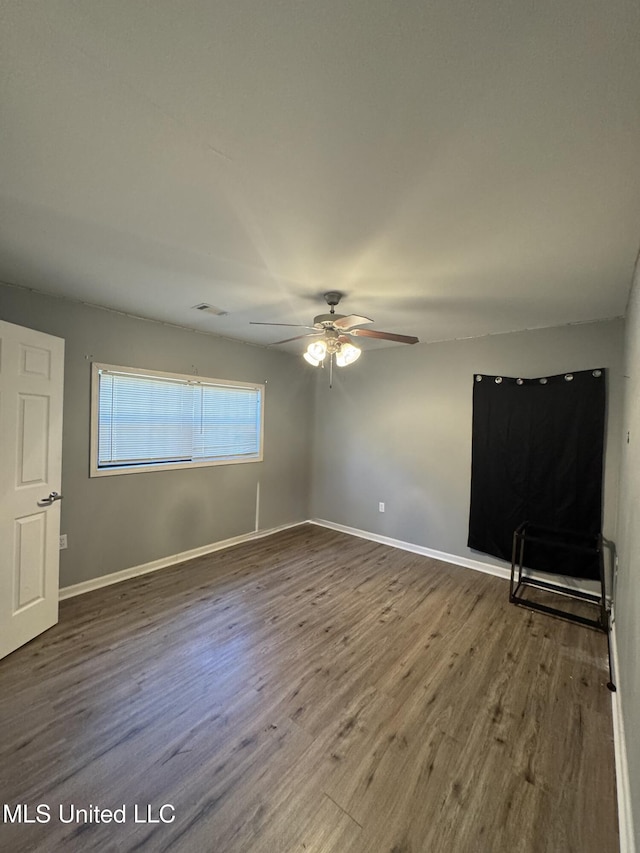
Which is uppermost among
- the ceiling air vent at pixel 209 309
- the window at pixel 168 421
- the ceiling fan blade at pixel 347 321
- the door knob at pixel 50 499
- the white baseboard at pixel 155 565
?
the ceiling air vent at pixel 209 309

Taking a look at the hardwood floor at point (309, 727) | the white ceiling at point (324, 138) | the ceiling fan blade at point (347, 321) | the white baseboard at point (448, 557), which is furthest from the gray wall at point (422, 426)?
the ceiling fan blade at point (347, 321)

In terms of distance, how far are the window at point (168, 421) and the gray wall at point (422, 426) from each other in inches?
47.8

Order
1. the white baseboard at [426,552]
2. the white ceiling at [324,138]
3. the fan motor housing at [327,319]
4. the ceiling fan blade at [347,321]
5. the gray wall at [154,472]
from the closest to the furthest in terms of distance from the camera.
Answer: the white ceiling at [324,138] < the ceiling fan blade at [347,321] < the fan motor housing at [327,319] < the gray wall at [154,472] < the white baseboard at [426,552]

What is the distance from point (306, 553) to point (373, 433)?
5.63 feet

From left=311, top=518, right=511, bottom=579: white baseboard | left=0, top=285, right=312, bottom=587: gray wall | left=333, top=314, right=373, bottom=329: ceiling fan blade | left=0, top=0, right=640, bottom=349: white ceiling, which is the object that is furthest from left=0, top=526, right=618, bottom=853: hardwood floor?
left=0, top=0, right=640, bottom=349: white ceiling

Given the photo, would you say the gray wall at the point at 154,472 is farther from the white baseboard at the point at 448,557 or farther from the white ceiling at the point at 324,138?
the white baseboard at the point at 448,557

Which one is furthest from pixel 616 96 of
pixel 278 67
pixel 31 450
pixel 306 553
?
pixel 306 553

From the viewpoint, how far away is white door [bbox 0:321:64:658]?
2143 millimetres

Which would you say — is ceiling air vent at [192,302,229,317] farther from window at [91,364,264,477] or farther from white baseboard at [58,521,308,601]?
white baseboard at [58,521,308,601]

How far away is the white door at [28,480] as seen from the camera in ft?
7.03

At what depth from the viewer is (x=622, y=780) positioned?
1474 millimetres

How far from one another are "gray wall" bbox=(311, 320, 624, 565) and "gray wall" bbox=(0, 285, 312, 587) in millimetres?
679

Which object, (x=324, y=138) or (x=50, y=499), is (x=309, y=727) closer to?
(x=50, y=499)

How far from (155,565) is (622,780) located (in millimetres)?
3592
